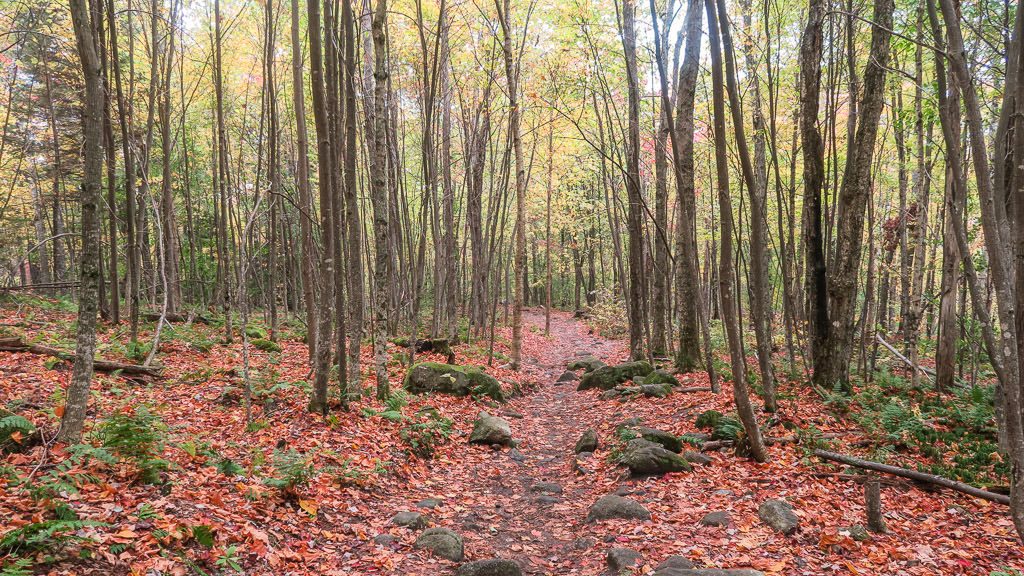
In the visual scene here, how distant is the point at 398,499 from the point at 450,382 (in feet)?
14.9

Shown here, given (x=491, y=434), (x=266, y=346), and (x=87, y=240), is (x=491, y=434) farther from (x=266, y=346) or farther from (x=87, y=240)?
(x=266, y=346)

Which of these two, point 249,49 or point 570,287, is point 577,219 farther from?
point 249,49

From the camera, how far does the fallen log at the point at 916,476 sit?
16.1ft

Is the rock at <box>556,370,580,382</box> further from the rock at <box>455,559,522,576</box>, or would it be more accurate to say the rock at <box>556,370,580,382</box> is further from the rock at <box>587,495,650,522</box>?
the rock at <box>455,559,522,576</box>

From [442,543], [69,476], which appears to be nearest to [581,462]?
[442,543]

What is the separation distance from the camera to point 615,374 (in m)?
11.7

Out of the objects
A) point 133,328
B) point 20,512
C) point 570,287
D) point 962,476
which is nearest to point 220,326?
point 133,328

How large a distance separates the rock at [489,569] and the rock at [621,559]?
2.67ft

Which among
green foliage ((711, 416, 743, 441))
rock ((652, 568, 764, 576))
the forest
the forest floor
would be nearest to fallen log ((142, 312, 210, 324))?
the forest

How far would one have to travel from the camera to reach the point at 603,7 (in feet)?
41.3

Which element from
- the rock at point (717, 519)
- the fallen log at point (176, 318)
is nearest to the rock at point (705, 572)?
the rock at point (717, 519)

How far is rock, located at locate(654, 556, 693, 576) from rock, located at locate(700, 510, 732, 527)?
0.89 m

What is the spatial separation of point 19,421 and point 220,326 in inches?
439

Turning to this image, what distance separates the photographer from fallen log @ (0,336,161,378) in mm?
7801
